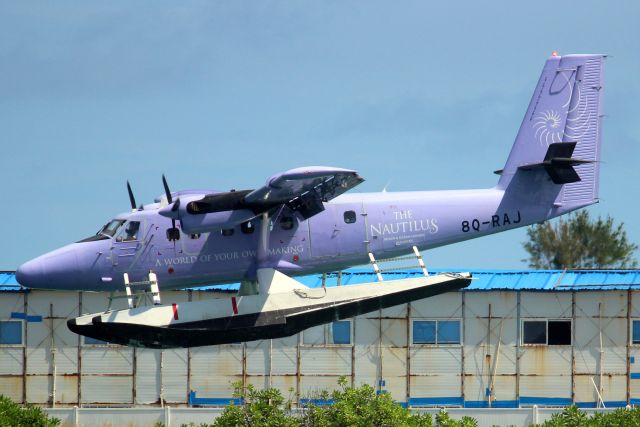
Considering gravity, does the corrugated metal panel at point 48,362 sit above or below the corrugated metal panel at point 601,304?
below

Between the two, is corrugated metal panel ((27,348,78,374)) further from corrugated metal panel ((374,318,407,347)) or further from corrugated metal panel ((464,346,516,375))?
corrugated metal panel ((464,346,516,375))

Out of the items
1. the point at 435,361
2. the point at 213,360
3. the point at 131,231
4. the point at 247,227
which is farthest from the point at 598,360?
the point at 131,231

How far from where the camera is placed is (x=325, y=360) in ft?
184

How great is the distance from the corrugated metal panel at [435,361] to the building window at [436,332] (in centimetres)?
28

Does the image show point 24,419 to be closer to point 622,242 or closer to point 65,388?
point 65,388

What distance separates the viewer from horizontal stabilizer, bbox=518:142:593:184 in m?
36.0

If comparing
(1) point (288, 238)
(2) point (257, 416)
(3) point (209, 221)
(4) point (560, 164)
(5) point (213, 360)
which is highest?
(4) point (560, 164)

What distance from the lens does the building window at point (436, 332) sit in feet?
184

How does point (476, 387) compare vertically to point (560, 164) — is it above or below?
below

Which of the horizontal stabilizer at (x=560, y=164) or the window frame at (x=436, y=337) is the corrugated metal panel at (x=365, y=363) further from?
the horizontal stabilizer at (x=560, y=164)

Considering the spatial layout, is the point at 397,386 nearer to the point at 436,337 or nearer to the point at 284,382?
the point at 436,337

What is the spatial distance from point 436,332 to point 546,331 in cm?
442

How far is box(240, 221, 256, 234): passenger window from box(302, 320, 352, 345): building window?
21.7 meters

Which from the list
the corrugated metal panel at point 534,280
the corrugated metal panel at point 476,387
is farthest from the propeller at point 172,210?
the corrugated metal panel at point 476,387
